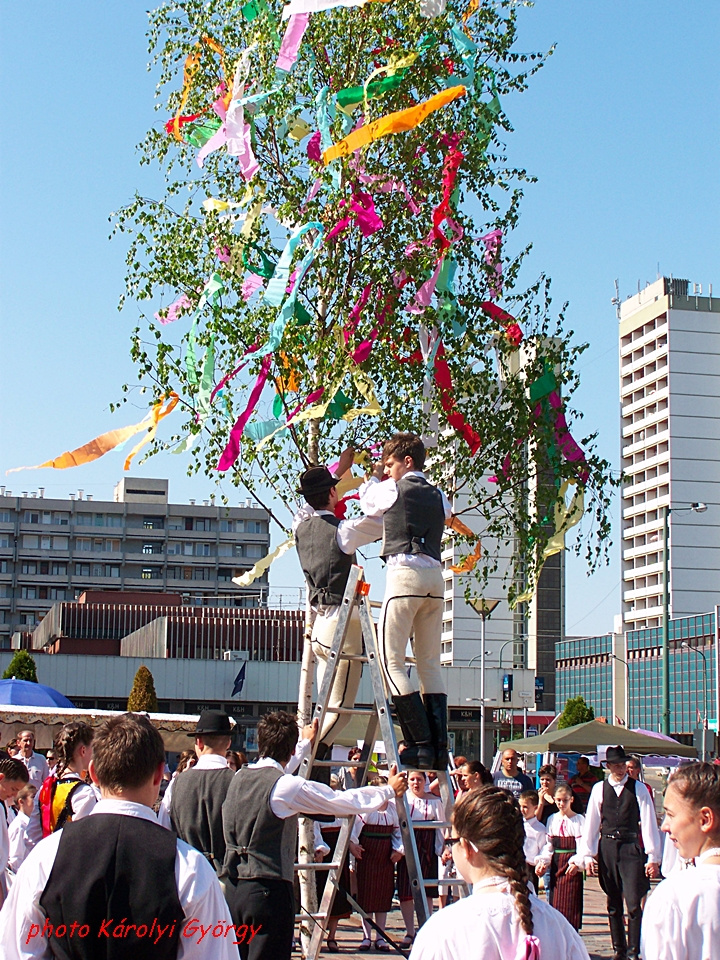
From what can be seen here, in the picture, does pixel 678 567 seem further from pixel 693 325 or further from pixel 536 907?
pixel 536 907

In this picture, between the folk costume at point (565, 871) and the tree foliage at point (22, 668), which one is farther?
the tree foliage at point (22, 668)

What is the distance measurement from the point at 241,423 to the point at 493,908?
9997mm

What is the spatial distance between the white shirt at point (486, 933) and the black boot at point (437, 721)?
3878mm

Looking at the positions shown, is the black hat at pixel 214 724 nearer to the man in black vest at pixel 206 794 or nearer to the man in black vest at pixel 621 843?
the man in black vest at pixel 206 794

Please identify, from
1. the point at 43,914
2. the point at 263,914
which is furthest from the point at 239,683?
the point at 43,914

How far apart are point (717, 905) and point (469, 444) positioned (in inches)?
434

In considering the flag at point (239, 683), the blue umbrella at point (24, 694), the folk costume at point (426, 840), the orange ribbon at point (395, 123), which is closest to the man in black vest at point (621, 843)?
the folk costume at point (426, 840)

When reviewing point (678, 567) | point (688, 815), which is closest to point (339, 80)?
point (688, 815)

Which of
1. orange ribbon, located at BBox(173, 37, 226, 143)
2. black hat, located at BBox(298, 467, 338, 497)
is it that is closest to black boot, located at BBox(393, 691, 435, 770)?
black hat, located at BBox(298, 467, 338, 497)

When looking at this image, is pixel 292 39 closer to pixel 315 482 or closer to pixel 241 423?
pixel 241 423

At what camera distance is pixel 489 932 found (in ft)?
11.6

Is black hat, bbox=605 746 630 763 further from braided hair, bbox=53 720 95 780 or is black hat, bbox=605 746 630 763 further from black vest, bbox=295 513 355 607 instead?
braided hair, bbox=53 720 95 780

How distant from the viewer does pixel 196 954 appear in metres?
3.66

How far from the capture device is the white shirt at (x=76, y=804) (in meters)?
7.24
